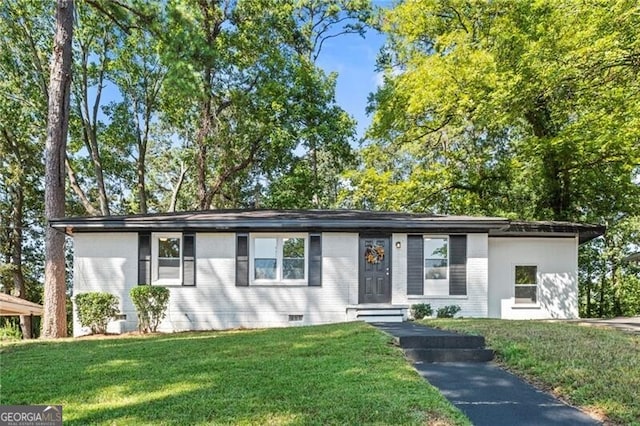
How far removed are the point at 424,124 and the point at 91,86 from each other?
14046mm

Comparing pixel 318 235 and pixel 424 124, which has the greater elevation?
pixel 424 124

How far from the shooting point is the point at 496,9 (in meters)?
15.3

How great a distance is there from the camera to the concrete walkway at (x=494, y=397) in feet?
11.7

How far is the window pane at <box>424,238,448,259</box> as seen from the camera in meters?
11.0

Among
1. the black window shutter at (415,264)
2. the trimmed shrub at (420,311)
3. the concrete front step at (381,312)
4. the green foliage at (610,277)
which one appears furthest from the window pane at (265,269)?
the green foliage at (610,277)

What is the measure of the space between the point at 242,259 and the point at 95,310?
3440 millimetres

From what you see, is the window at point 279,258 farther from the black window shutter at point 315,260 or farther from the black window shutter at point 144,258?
the black window shutter at point 144,258

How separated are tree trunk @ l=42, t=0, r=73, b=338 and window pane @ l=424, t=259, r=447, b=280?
8545 millimetres

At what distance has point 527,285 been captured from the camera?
1193 cm

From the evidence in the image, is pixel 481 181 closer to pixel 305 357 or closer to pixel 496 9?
pixel 496 9

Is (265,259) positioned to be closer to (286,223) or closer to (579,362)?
(286,223)

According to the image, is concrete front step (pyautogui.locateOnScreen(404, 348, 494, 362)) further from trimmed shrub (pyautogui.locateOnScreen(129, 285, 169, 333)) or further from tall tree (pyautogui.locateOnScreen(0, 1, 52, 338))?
tall tree (pyautogui.locateOnScreen(0, 1, 52, 338))

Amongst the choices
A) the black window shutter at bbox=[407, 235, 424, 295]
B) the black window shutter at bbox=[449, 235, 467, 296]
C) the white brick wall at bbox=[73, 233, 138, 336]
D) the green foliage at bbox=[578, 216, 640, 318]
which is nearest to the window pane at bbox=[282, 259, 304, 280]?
the black window shutter at bbox=[407, 235, 424, 295]

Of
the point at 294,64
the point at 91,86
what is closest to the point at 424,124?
the point at 294,64
